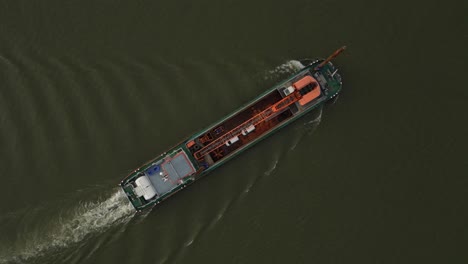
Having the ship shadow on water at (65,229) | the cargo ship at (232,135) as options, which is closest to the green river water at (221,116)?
the ship shadow on water at (65,229)

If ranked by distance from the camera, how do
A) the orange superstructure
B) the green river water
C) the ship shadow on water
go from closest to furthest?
the ship shadow on water → the green river water → the orange superstructure

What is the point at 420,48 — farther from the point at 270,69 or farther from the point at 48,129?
the point at 48,129

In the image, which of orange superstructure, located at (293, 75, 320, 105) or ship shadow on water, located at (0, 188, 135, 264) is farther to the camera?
orange superstructure, located at (293, 75, 320, 105)

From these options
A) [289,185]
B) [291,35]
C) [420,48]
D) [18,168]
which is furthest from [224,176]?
[420,48]

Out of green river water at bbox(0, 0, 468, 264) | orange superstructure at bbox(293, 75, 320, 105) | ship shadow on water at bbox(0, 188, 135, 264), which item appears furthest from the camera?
orange superstructure at bbox(293, 75, 320, 105)

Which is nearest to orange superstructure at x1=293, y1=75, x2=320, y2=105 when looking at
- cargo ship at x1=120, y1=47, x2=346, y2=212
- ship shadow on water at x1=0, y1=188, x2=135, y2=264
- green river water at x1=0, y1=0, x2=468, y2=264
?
cargo ship at x1=120, y1=47, x2=346, y2=212

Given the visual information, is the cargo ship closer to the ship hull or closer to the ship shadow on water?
the ship hull

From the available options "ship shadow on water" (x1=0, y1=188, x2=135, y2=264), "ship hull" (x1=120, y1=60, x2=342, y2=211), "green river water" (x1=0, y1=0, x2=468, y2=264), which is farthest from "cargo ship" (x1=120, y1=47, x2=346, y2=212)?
"ship shadow on water" (x1=0, y1=188, x2=135, y2=264)
